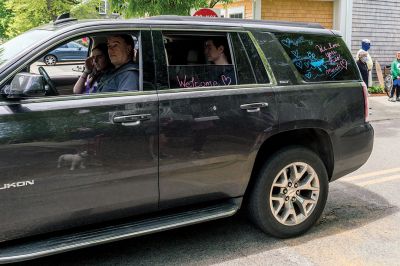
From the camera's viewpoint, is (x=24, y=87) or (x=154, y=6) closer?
(x=24, y=87)

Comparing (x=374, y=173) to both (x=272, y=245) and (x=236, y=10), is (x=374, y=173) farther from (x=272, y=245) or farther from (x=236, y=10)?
(x=236, y=10)

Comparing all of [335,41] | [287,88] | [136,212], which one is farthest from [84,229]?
[335,41]

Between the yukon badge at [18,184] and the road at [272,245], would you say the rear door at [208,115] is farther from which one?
the yukon badge at [18,184]

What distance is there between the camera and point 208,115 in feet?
12.0

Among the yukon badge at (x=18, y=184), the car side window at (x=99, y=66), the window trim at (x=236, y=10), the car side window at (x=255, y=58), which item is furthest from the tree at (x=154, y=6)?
the window trim at (x=236, y=10)

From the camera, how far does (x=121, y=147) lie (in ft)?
10.8

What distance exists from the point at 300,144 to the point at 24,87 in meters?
2.46

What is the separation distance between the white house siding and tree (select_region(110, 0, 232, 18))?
30.2 ft

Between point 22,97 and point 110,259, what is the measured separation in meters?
1.52

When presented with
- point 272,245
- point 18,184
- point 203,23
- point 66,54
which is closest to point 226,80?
point 203,23

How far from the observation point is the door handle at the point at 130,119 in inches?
130

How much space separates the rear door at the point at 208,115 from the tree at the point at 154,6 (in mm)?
4858

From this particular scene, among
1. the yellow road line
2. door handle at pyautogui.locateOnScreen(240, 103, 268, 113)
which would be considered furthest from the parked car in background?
the yellow road line

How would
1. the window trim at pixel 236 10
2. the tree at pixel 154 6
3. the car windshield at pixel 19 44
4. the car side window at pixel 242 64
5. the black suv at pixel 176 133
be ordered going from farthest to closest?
1. the window trim at pixel 236 10
2. the tree at pixel 154 6
3. the car side window at pixel 242 64
4. the car windshield at pixel 19 44
5. the black suv at pixel 176 133
